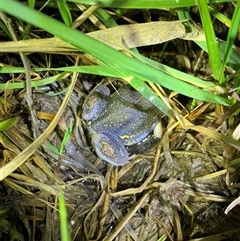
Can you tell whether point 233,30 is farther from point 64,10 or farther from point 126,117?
point 126,117

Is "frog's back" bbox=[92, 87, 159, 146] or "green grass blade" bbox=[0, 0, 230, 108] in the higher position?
"green grass blade" bbox=[0, 0, 230, 108]

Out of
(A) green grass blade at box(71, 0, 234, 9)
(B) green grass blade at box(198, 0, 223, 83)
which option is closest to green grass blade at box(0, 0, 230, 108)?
(B) green grass blade at box(198, 0, 223, 83)

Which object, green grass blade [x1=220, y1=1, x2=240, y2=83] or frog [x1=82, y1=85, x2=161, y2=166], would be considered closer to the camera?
green grass blade [x1=220, y1=1, x2=240, y2=83]

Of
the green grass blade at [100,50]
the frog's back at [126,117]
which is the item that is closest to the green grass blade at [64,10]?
the green grass blade at [100,50]

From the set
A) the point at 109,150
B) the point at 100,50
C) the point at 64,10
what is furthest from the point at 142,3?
the point at 109,150

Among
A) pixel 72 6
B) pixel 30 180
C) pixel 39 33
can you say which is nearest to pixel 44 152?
pixel 30 180

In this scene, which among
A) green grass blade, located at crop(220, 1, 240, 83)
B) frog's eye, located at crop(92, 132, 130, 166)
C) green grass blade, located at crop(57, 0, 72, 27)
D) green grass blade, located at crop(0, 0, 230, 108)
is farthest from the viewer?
frog's eye, located at crop(92, 132, 130, 166)

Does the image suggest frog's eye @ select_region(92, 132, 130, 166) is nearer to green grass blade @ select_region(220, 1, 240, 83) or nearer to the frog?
the frog

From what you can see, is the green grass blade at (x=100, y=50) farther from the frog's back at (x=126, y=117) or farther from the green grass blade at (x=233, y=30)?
the frog's back at (x=126, y=117)
